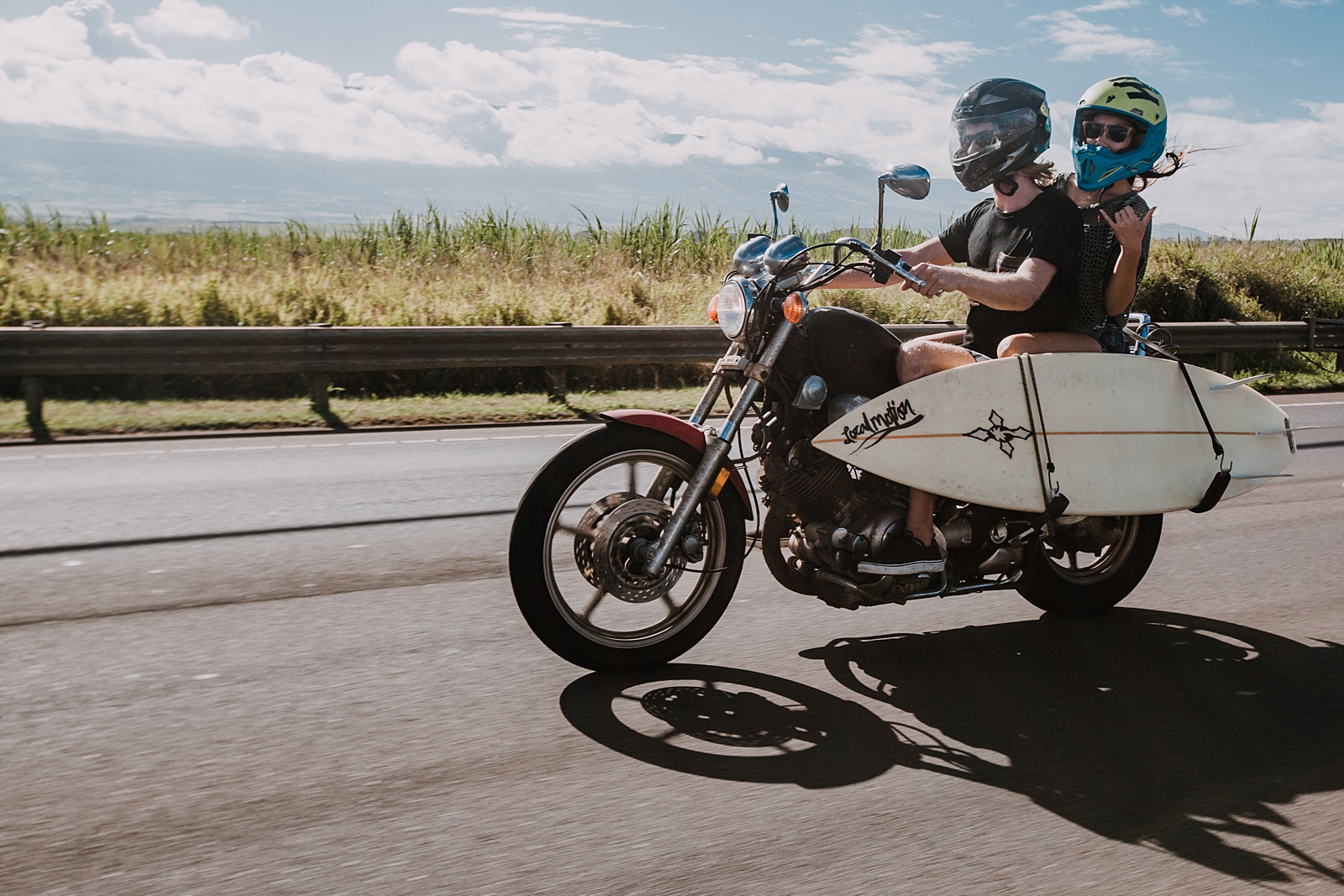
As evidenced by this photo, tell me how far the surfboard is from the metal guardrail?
5840 millimetres

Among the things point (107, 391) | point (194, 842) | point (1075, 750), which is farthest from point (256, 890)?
point (107, 391)

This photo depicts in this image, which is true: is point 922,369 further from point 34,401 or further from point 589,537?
point 34,401

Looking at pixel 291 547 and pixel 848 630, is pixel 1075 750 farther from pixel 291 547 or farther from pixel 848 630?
pixel 291 547

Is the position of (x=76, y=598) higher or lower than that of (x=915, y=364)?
lower

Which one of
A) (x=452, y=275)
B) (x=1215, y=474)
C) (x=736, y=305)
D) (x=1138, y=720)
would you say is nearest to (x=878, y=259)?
(x=736, y=305)

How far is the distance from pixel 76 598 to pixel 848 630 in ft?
10.3

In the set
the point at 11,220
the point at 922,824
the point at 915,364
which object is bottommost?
the point at 922,824

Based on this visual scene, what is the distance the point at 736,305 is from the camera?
384 centimetres

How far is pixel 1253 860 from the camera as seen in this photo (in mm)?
2842

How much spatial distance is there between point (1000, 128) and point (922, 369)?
900 millimetres

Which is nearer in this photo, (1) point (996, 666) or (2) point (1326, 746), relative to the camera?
(2) point (1326, 746)

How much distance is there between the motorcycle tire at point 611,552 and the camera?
373cm

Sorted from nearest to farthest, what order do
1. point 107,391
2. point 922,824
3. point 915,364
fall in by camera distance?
1. point 922,824
2. point 915,364
3. point 107,391

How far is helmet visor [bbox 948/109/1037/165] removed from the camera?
413cm
